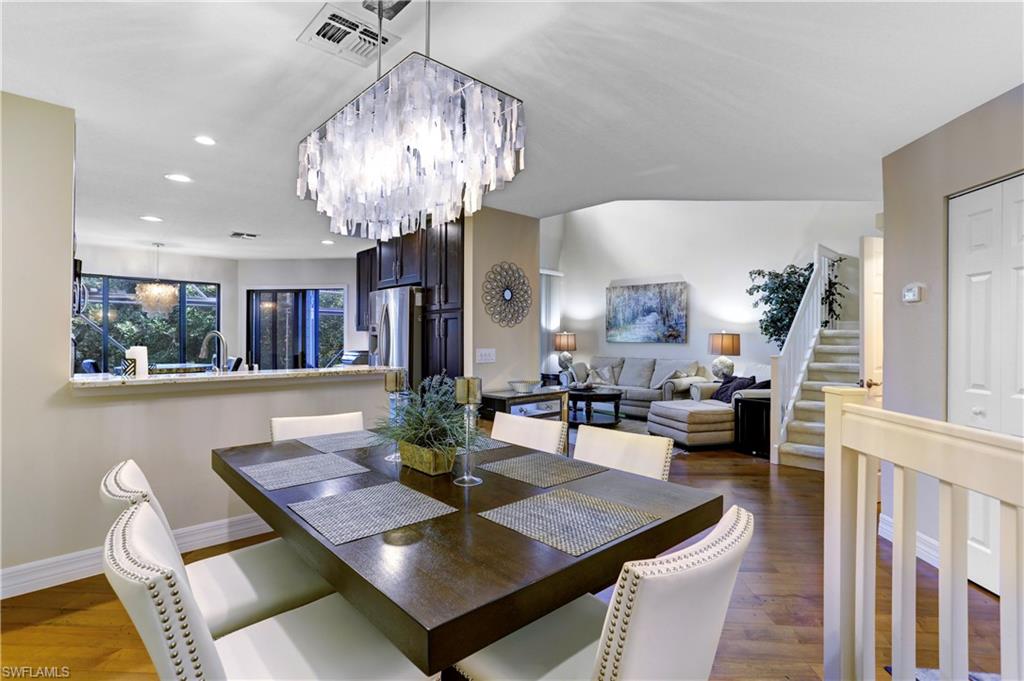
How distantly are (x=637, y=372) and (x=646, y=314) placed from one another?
1070 millimetres

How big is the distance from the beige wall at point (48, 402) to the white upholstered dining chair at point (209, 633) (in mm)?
1763

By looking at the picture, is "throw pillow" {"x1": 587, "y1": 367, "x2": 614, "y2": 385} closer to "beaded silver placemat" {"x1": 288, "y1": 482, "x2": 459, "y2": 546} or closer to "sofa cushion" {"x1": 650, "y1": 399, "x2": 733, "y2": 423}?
"sofa cushion" {"x1": 650, "y1": 399, "x2": 733, "y2": 423}

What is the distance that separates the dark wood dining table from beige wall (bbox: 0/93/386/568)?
1429 mm

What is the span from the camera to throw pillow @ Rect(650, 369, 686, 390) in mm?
7234

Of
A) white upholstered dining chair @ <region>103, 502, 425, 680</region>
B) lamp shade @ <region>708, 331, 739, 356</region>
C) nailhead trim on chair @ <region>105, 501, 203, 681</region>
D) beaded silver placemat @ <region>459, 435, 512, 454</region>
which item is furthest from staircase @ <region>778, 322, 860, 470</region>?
nailhead trim on chair @ <region>105, 501, 203, 681</region>

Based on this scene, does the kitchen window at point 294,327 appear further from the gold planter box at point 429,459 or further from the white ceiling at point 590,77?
the gold planter box at point 429,459

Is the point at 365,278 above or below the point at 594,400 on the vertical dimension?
above

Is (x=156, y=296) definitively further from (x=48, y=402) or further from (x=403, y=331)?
(x=48, y=402)

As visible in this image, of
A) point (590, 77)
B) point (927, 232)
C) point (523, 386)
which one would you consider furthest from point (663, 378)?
point (590, 77)

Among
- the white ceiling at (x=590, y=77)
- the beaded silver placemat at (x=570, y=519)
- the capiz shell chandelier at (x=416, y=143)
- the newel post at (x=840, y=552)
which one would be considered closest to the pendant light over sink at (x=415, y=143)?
the capiz shell chandelier at (x=416, y=143)

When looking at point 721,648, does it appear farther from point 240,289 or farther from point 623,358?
point 240,289

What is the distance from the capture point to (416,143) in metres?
1.92

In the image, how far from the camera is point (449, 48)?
193cm

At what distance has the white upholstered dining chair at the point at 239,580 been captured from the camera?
1.32m
